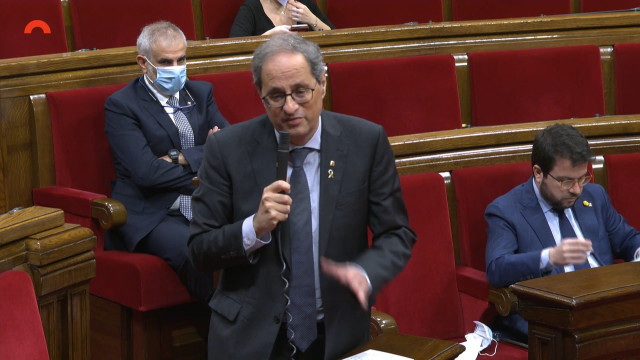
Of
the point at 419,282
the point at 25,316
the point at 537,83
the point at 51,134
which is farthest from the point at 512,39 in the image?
the point at 25,316

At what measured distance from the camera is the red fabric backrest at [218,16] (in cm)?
107

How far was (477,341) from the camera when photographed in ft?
2.23

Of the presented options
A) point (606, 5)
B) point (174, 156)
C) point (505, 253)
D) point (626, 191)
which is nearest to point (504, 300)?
point (505, 253)

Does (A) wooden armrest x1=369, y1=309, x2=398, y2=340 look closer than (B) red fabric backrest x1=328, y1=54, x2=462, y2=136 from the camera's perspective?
Yes


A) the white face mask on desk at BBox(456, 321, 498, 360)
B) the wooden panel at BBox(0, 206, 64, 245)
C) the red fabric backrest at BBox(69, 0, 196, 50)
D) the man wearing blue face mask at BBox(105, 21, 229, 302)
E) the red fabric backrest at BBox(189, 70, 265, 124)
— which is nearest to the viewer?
the wooden panel at BBox(0, 206, 64, 245)

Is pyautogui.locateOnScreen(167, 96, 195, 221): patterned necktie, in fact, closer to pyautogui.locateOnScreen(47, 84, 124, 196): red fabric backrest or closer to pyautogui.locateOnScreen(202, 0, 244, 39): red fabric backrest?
pyautogui.locateOnScreen(47, 84, 124, 196): red fabric backrest

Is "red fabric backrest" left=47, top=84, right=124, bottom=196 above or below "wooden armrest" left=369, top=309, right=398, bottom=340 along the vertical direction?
above

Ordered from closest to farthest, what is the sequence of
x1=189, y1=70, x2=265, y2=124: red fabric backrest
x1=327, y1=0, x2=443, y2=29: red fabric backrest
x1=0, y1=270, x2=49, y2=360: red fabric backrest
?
x1=0, y1=270, x2=49, y2=360: red fabric backrest
x1=189, y1=70, x2=265, y2=124: red fabric backrest
x1=327, y1=0, x2=443, y2=29: red fabric backrest

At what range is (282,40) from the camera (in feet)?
1.56

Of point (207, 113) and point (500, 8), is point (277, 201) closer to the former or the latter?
point (207, 113)

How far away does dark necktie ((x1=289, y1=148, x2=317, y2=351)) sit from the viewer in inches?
19.1

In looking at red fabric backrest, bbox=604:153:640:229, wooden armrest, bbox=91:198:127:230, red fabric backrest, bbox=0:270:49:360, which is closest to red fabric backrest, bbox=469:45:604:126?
red fabric backrest, bbox=604:153:640:229

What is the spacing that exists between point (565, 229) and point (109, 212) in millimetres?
368

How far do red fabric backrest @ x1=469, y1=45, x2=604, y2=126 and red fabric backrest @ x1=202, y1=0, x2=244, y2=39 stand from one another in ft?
0.97
